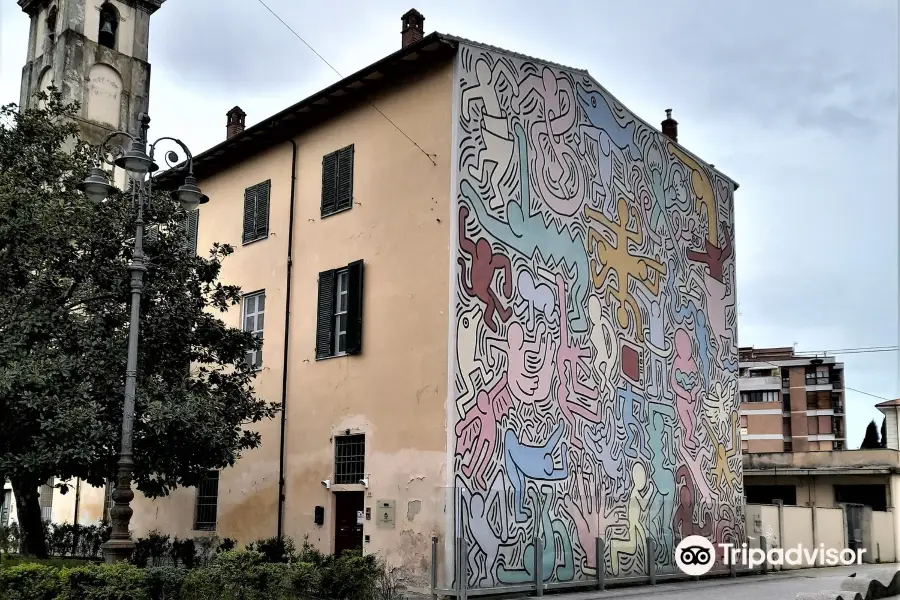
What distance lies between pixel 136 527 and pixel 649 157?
53.9ft

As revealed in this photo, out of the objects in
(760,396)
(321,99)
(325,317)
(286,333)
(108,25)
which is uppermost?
(108,25)

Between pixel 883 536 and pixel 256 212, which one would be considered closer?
pixel 256 212

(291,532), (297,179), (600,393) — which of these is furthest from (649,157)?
(291,532)

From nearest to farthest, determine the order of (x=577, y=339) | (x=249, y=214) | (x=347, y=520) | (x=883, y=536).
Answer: (x=347, y=520), (x=577, y=339), (x=249, y=214), (x=883, y=536)

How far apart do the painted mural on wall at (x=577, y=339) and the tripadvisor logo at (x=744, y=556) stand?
0.45 meters

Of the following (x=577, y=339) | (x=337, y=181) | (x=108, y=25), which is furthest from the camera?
(x=108, y=25)

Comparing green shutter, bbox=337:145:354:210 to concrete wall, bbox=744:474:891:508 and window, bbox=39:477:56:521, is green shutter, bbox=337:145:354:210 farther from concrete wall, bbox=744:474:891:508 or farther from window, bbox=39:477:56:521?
concrete wall, bbox=744:474:891:508

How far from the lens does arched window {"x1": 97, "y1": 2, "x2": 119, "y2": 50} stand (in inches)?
1303

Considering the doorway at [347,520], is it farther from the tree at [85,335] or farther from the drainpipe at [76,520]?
the drainpipe at [76,520]

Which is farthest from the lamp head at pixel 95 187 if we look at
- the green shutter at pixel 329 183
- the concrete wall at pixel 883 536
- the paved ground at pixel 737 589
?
the concrete wall at pixel 883 536

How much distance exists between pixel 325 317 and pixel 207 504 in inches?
245

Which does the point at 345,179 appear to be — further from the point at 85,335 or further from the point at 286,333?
the point at 85,335

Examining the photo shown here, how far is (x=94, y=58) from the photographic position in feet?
106

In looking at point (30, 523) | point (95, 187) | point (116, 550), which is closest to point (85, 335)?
point (95, 187)
